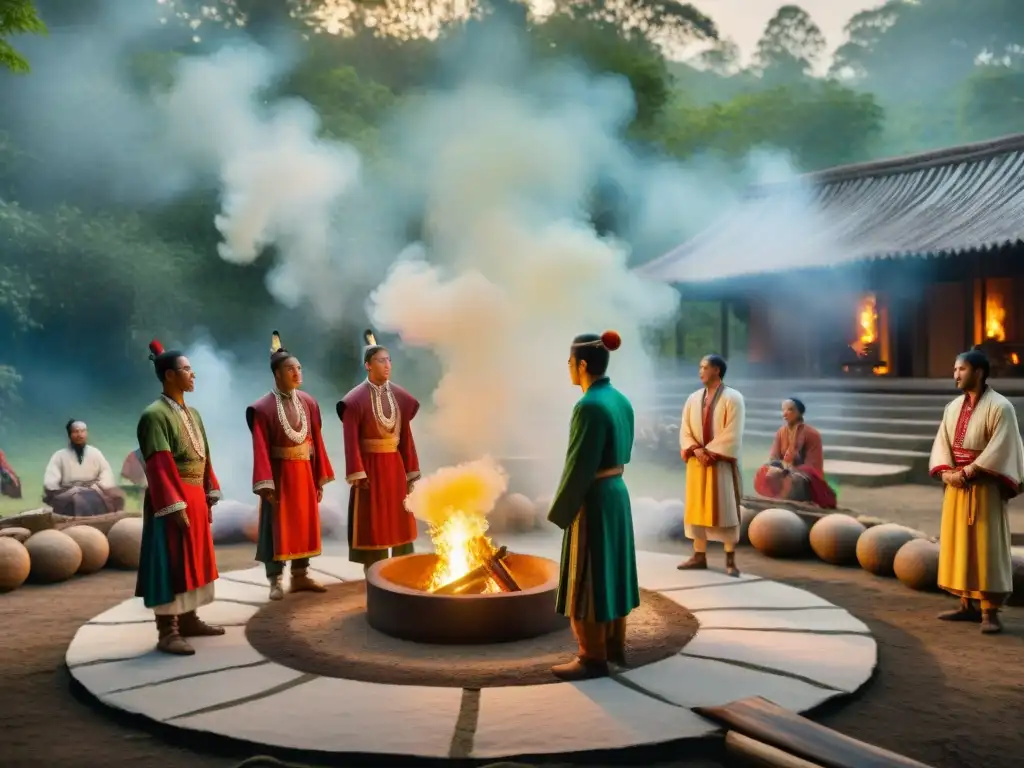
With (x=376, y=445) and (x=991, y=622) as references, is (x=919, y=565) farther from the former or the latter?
(x=376, y=445)

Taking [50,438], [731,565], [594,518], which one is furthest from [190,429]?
[50,438]

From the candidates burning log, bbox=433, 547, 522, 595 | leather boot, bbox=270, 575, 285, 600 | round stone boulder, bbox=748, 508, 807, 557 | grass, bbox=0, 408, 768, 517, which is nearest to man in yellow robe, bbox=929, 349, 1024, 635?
round stone boulder, bbox=748, 508, 807, 557

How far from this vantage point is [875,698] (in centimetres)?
494

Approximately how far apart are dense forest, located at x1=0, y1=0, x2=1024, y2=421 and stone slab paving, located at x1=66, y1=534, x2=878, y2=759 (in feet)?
31.1

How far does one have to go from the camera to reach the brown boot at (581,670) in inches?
199

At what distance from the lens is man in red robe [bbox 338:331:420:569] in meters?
7.21

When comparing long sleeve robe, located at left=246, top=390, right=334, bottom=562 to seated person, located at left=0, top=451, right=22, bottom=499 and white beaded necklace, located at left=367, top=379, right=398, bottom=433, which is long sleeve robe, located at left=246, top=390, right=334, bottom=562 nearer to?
white beaded necklace, located at left=367, top=379, right=398, bottom=433

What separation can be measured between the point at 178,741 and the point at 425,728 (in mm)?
1159

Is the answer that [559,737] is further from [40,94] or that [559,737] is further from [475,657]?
[40,94]

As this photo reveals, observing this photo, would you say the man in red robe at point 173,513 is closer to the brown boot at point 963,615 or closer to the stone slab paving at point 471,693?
the stone slab paving at point 471,693

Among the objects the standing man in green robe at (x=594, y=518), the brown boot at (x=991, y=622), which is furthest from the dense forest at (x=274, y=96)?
the brown boot at (x=991, y=622)

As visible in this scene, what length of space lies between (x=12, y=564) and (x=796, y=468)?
24.8ft

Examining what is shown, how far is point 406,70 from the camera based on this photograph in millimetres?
31984

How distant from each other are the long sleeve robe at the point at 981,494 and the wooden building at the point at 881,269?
1160 cm
